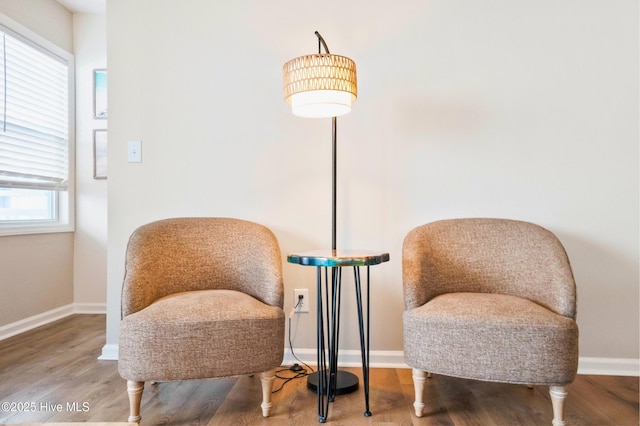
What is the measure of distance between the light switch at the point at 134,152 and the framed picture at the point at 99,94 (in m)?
1.29

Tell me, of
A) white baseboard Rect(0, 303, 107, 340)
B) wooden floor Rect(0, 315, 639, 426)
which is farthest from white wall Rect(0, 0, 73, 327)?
wooden floor Rect(0, 315, 639, 426)

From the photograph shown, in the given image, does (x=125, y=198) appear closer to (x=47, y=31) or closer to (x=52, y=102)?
(x=52, y=102)

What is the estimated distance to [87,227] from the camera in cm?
323

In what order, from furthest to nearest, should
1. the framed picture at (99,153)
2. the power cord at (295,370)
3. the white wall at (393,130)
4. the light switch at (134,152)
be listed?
the framed picture at (99,153)
the light switch at (134,152)
the white wall at (393,130)
the power cord at (295,370)

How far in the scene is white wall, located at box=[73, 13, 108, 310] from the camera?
323cm

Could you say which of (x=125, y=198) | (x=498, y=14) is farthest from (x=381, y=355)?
(x=498, y=14)

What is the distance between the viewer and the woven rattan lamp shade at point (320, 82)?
162 cm

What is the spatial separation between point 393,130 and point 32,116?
97.2 inches

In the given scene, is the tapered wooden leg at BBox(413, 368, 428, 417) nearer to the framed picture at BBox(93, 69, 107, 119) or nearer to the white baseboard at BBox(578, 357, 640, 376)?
the white baseboard at BBox(578, 357, 640, 376)

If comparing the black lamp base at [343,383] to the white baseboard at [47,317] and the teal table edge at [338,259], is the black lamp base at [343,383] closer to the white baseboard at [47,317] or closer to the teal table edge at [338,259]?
the teal table edge at [338,259]

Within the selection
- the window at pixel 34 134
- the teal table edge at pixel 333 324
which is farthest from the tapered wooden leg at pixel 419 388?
the window at pixel 34 134

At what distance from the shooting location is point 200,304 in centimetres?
149

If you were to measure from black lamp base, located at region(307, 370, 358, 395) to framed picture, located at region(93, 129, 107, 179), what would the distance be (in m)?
2.35

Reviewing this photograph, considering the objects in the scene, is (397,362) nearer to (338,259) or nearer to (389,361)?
(389,361)
